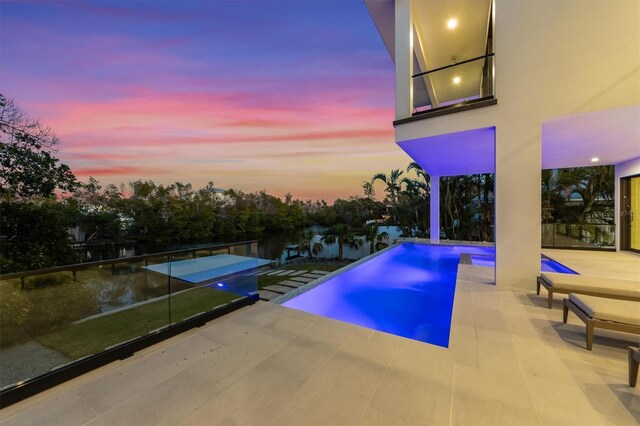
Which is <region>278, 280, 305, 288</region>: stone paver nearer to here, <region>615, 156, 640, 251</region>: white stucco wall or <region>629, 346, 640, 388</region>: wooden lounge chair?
<region>629, 346, 640, 388</region>: wooden lounge chair

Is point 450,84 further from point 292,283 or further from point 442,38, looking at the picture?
point 292,283

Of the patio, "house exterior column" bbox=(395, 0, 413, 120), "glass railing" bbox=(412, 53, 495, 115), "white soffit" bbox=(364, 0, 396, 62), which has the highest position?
"white soffit" bbox=(364, 0, 396, 62)

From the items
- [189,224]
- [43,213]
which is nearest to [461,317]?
[43,213]

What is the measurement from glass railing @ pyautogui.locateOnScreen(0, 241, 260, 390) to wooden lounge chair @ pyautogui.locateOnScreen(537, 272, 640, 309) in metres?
4.90

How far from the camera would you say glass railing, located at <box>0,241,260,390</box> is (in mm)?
2264

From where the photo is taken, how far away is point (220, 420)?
5.94 feet

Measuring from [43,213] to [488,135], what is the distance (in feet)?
41.0

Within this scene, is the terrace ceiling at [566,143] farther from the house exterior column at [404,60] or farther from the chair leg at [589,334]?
the chair leg at [589,334]

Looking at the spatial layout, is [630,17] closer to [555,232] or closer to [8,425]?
[555,232]

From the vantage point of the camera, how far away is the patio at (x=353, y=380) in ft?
6.05

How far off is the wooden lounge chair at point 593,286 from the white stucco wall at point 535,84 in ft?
2.69

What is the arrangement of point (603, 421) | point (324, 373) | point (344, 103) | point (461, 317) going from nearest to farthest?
point (603, 421) → point (324, 373) → point (461, 317) → point (344, 103)

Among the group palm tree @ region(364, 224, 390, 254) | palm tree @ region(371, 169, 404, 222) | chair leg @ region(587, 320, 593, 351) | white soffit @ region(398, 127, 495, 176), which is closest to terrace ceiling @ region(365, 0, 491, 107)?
white soffit @ region(398, 127, 495, 176)

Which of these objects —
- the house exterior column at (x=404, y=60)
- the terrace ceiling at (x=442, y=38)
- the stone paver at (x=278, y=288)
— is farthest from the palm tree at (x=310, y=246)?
the house exterior column at (x=404, y=60)
